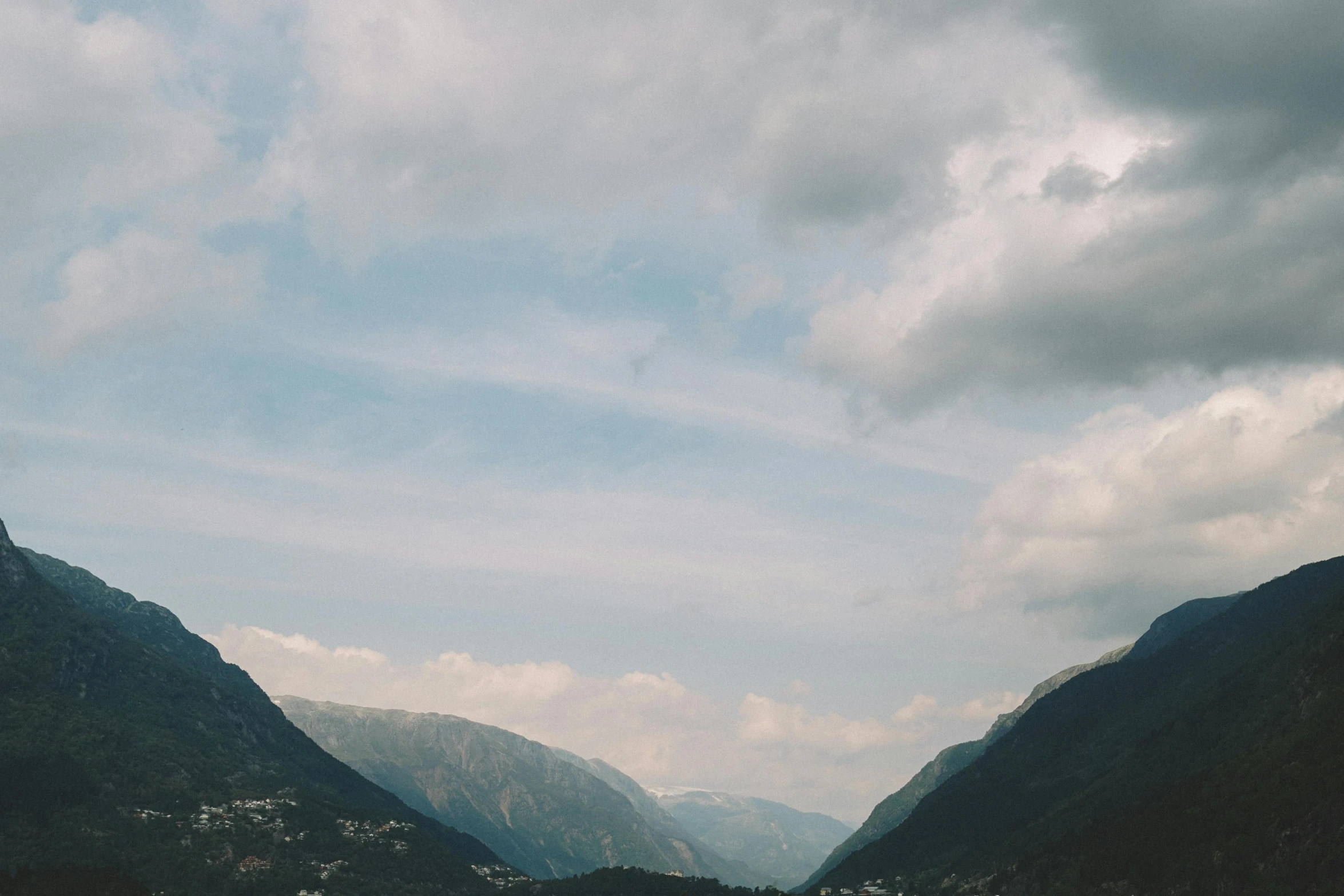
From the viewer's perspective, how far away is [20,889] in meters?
197

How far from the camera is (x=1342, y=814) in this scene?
656 feet

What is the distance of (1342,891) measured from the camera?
600 feet

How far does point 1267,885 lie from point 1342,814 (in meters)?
21.8

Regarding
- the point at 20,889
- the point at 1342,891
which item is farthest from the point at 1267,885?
the point at 20,889

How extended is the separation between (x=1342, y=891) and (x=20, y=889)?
26630 centimetres

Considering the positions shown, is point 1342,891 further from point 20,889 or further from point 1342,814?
point 20,889

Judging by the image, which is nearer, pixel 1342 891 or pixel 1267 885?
pixel 1342 891

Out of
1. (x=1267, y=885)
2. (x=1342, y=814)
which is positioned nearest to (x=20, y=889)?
(x=1267, y=885)

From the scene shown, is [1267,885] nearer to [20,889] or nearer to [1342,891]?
[1342,891]

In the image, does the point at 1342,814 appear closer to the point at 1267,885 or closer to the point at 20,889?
the point at 1267,885

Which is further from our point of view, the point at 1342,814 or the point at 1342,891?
the point at 1342,814

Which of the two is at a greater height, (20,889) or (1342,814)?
(1342,814)

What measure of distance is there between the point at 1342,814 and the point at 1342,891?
22235 millimetres

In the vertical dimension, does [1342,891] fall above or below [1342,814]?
below
